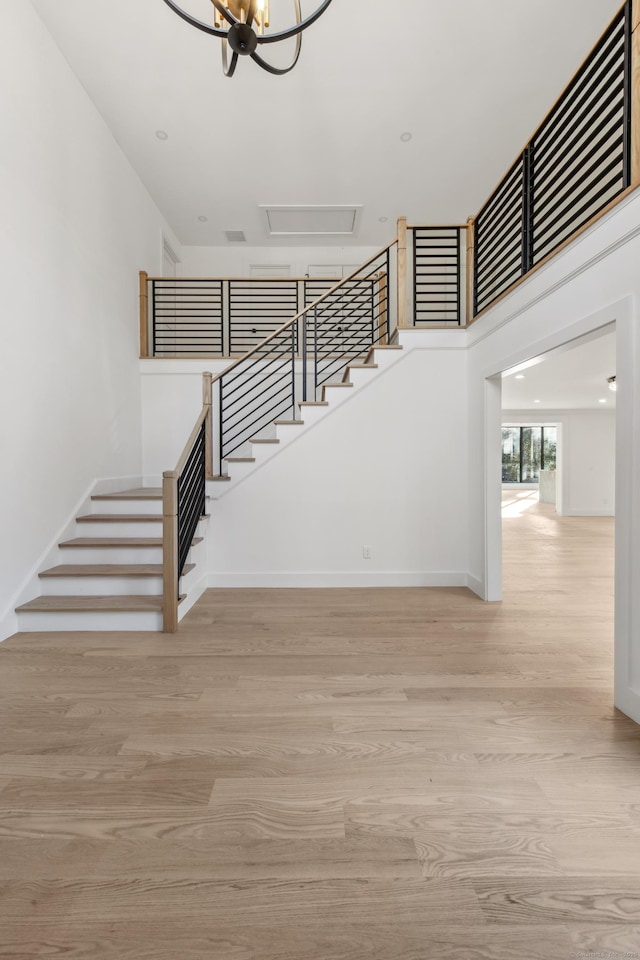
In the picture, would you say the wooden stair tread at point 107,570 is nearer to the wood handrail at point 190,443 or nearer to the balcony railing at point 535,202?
the wood handrail at point 190,443

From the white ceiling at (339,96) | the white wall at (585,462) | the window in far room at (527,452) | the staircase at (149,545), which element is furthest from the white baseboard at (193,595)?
the window in far room at (527,452)

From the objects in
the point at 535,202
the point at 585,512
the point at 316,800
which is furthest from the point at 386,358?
the point at 585,512

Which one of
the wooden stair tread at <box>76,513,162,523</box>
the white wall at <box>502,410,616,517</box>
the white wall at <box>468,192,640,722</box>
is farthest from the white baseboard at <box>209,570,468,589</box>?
the white wall at <box>502,410,616,517</box>

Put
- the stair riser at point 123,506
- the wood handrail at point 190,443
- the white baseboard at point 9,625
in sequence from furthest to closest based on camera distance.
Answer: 1. the stair riser at point 123,506
2. the wood handrail at point 190,443
3. the white baseboard at point 9,625

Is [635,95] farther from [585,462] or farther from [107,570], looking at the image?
[585,462]

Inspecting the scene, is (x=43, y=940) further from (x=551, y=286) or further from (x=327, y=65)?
(x=327, y=65)

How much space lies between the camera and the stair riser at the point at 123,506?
446 centimetres

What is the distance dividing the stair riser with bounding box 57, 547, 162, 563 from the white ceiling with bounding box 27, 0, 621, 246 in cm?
435

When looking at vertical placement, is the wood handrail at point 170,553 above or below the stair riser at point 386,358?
below

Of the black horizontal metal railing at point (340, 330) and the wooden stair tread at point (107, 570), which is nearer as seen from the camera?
the wooden stair tread at point (107, 570)

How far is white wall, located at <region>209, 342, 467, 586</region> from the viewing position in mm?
4598

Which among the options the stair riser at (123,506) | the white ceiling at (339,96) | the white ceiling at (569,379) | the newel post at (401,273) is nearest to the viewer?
the white ceiling at (339,96)

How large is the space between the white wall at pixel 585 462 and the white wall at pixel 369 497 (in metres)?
7.71

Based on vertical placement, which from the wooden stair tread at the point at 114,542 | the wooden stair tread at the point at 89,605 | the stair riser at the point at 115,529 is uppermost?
the stair riser at the point at 115,529
